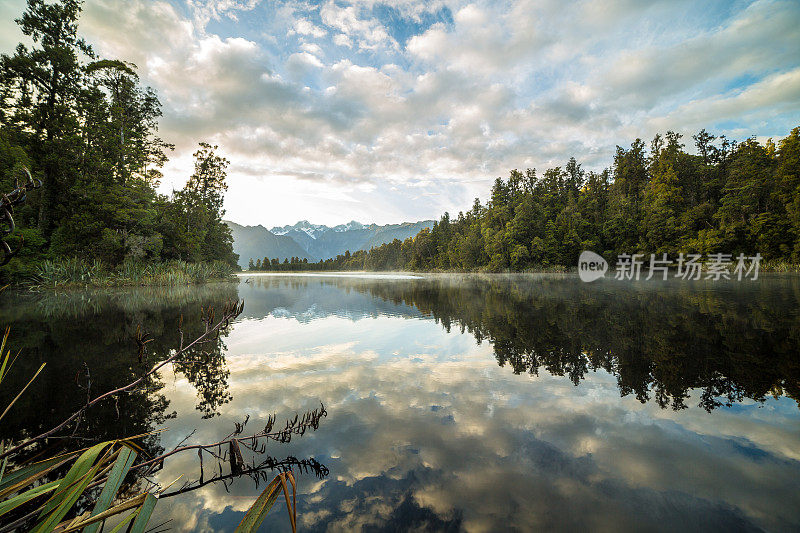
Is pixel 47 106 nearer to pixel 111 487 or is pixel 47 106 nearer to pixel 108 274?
pixel 108 274

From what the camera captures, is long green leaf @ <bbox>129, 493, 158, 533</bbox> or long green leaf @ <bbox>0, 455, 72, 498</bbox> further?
long green leaf @ <bbox>0, 455, 72, 498</bbox>

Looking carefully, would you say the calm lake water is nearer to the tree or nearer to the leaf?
the leaf

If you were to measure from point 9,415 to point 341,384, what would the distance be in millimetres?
4383

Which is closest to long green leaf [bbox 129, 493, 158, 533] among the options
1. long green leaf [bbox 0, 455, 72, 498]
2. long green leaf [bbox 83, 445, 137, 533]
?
long green leaf [bbox 83, 445, 137, 533]

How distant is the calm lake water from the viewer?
2.56 metres

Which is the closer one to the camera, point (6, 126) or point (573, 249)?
point (6, 126)

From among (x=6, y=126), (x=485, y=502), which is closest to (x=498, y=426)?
(x=485, y=502)

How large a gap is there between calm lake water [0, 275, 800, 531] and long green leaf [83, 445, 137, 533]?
95 centimetres

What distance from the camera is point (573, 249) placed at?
60.7 metres

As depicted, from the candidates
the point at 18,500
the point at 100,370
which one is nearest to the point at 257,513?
the point at 18,500

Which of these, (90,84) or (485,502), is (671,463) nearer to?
(485,502)

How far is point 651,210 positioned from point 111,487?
68962 mm

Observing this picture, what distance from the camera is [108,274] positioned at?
2339cm

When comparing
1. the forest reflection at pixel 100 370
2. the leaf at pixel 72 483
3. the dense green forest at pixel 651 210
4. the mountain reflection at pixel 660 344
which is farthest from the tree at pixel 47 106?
the dense green forest at pixel 651 210
